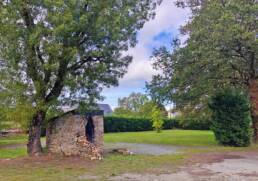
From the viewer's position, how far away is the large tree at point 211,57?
19125 millimetres

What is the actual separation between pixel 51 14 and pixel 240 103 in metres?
12.1

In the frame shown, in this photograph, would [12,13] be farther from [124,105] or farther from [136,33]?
[124,105]

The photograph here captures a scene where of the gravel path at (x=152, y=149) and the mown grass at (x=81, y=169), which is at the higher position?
the gravel path at (x=152, y=149)

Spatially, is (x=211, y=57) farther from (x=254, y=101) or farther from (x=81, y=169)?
(x=81, y=169)

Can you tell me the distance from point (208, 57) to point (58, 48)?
27.1 ft

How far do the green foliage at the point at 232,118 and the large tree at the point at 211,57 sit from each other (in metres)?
0.90

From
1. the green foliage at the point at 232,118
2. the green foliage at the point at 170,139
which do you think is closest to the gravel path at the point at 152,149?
the green foliage at the point at 170,139

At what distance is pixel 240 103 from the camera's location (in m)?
21.3

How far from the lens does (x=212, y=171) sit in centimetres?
1168

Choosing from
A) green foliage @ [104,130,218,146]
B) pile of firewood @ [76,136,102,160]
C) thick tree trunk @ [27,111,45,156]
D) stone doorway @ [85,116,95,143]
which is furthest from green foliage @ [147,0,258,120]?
thick tree trunk @ [27,111,45,156]

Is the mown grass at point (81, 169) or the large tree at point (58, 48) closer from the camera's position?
the mown grass at point (81, 169)

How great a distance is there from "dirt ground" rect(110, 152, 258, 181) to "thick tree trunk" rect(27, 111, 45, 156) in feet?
21.1

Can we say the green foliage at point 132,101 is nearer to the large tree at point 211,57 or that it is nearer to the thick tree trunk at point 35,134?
the large tree at point 211,57

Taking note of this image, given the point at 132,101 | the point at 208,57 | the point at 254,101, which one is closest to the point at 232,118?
the point at 254,101
